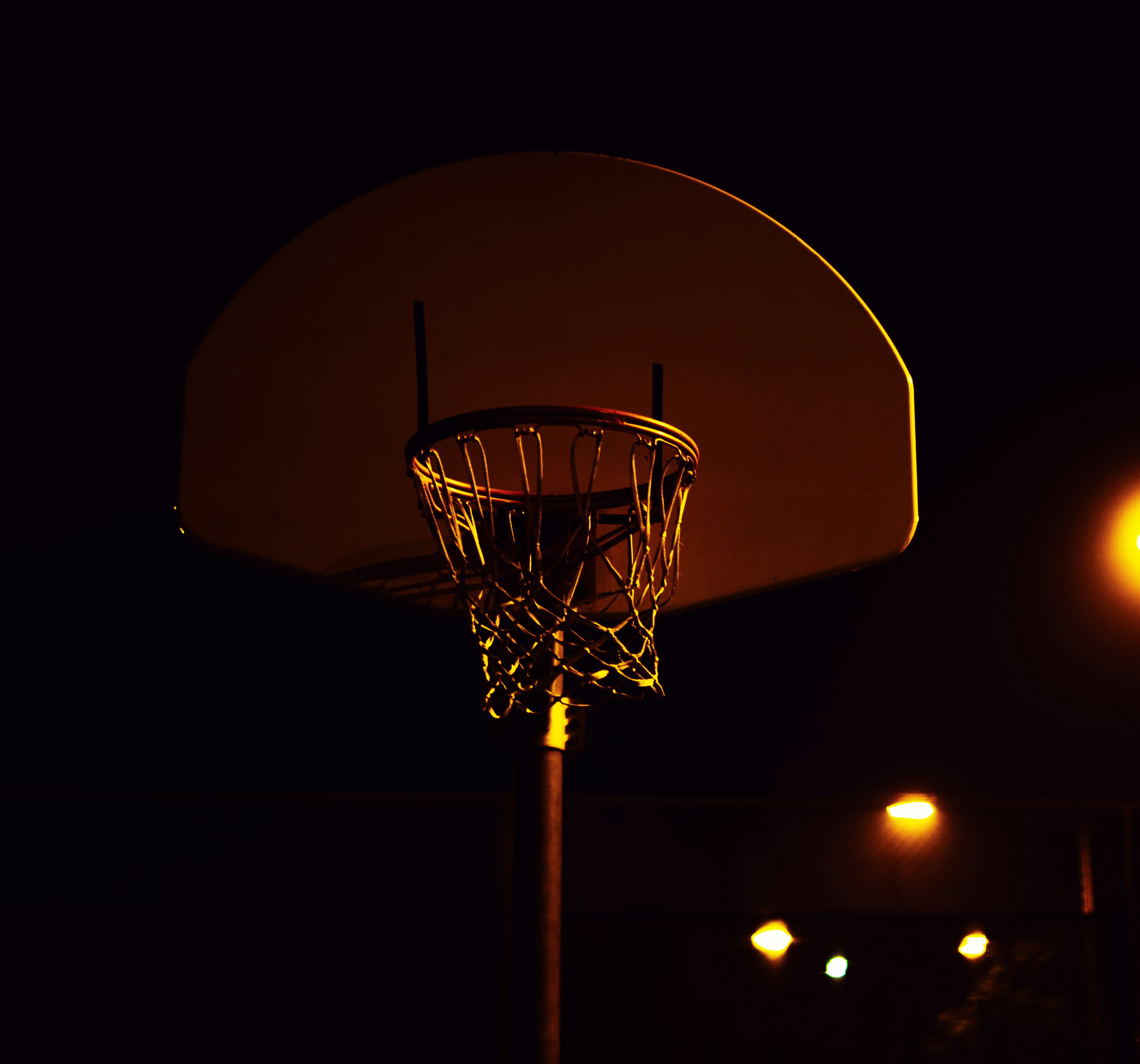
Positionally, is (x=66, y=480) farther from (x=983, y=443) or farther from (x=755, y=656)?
(x=983, y=443)

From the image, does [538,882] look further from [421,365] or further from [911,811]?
[911,811]

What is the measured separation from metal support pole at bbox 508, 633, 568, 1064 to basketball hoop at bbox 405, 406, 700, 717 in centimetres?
6

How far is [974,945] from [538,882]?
1433 mm

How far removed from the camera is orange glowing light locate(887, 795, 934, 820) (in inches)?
104

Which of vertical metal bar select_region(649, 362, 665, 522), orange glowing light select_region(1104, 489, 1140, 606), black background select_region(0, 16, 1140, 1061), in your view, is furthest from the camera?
orange glowing light select_region(1104, 489, 1140, 606)

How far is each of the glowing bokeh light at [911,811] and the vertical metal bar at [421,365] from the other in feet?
6.13

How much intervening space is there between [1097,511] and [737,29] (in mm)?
1925

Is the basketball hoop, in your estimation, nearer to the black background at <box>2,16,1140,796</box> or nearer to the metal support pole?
the metal support pole

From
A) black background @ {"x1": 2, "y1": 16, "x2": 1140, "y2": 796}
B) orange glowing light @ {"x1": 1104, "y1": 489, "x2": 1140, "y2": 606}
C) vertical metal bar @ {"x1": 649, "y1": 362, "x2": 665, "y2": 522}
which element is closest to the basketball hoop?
vertical metal bar @ {"x1": 649, "y1": 362, "x2": 665, "y2": 522}

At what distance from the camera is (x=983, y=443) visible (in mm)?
3049

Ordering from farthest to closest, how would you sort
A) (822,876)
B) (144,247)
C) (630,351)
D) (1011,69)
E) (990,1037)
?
(144,247) < (1011,69) < (822,876) < (990,1037) < (630,351)

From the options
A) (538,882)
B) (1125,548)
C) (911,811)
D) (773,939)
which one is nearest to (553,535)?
(538,882)

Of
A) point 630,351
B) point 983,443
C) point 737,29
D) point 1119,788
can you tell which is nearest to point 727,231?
point 630,351

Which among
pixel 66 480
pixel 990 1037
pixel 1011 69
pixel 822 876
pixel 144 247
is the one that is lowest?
pixel 990 1037
